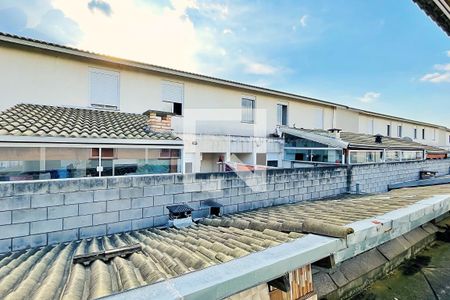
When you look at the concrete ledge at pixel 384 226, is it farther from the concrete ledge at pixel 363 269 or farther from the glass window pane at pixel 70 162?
the glass window pane at pixel 70 162

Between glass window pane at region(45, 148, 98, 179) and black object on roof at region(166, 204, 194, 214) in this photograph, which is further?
glass window pane at region(45, 148, 98, 179)

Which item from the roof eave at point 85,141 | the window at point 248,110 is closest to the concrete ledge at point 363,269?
the roof eave at point 85,141

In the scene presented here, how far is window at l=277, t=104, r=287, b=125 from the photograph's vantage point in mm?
15594

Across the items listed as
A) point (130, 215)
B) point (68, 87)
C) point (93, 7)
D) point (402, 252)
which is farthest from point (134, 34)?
point (402, 252)

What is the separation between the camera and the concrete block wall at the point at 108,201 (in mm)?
4379

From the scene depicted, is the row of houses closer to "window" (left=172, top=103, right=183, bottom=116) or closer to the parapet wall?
"window" (left=172, top=103, right=183, bottom=116)

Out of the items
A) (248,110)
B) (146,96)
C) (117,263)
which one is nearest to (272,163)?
(248,110)

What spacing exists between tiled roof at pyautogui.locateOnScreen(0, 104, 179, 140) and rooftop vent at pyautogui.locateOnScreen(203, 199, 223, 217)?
7.73ft

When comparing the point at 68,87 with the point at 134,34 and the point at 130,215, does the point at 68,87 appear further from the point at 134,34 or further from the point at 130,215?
the point at 130,215

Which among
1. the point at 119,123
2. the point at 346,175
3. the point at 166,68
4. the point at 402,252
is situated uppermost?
the point at 166,68

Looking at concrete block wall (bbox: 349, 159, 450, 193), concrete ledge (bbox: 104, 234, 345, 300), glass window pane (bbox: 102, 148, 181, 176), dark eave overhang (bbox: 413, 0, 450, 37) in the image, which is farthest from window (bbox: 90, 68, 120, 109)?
concrete block wall (bbox: 349, 159, 450, 193)

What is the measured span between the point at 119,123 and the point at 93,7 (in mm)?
5063

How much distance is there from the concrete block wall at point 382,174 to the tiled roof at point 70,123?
28.1 feet

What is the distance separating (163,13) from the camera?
934 cm
